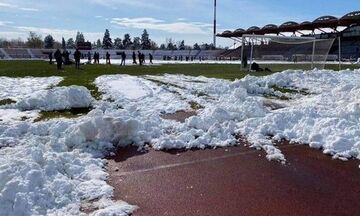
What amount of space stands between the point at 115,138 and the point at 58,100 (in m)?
4.53

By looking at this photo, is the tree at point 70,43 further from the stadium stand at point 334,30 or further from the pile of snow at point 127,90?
the pile of snow at point 127,90

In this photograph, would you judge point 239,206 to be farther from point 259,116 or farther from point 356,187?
point 259,116

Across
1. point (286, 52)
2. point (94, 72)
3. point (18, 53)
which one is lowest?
point (18, 53)

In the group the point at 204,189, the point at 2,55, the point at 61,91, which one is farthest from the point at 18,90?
the point at 2,55

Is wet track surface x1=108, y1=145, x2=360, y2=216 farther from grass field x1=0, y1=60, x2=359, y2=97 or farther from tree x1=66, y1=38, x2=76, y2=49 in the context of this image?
tree x1=66, y1=38, x2=76, y2=49

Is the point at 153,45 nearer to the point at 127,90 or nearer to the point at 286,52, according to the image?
the point at 286,52

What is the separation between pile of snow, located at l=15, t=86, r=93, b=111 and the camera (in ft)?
37.9

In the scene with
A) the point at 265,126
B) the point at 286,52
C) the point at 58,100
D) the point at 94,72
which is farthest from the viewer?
the point at 286,52

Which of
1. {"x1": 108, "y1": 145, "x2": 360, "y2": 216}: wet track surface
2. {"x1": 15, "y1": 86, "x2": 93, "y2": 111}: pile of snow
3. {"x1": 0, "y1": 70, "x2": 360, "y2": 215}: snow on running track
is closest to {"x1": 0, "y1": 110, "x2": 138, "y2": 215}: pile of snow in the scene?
{"x1": 0, "y1": 70, "x2": 360, "y2": 215}: snow on running track

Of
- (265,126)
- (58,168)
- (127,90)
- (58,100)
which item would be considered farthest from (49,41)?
(58,168)

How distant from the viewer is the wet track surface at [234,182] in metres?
5.10

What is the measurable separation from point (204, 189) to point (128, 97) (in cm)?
837

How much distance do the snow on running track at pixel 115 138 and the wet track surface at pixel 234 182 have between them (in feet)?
0.94

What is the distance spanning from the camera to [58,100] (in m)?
11.8
